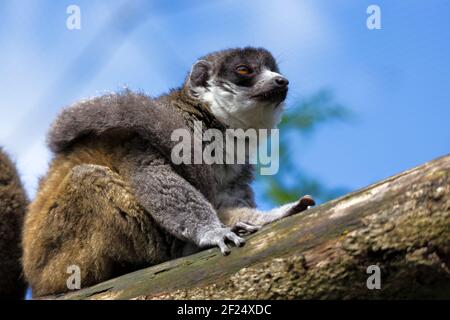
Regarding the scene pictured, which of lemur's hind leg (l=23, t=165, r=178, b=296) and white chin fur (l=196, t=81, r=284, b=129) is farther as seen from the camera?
white chin fur (l=196, t=81, r=284, b=129)

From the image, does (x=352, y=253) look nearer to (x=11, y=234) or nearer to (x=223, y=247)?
(x=223, y=247)

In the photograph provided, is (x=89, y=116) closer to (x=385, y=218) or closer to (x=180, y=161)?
(x=180, y=161)

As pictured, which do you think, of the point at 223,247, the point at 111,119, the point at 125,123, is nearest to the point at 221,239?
the point at 223,247

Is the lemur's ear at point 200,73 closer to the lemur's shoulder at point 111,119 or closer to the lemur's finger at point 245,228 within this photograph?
the lemur's shoulder at point 111,119

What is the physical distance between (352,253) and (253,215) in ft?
11.8

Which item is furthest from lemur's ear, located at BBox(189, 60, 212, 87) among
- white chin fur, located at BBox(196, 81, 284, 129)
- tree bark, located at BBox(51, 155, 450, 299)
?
tree bark, located at BBox(51, 155, 450, 299)

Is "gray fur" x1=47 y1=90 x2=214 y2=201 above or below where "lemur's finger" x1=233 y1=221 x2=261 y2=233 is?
above

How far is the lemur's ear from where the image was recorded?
1223 centimetres

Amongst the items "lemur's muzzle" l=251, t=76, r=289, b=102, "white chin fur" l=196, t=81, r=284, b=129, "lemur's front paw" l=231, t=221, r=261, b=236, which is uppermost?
"lemur's muzzle" l=251, t=76, r=289, b=102

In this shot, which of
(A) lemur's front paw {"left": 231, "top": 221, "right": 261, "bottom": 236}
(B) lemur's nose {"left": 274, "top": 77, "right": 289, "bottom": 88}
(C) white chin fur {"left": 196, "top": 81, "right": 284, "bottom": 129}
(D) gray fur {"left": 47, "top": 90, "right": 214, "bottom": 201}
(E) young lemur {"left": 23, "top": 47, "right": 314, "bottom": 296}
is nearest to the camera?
(A) lemur's front paw {"left": 231, "top": 221, "right": 261, "bottom": 236}

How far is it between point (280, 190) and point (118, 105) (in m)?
6.50

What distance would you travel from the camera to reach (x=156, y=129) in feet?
34.0

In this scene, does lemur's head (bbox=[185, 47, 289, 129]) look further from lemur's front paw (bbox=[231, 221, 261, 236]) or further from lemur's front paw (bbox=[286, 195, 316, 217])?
lemur's front paw (bbox=[231, 221, 261, 236])
